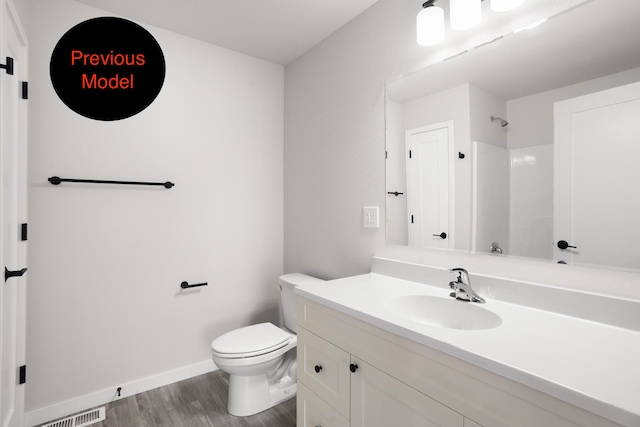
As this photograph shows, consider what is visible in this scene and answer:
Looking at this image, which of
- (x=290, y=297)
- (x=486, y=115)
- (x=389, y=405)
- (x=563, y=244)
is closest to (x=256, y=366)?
(x=290, y=297)

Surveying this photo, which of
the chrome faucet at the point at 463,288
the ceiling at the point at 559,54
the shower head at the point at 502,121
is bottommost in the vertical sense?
the chrome faucet at the point at 463,288

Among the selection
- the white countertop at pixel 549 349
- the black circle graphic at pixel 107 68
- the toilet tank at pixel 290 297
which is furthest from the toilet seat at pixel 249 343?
the black circle graphic at pixel 107 68

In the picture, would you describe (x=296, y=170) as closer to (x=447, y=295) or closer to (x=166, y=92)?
(x=166, y=92)

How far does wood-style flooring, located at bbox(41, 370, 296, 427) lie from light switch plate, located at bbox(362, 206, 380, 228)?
116 centimetres

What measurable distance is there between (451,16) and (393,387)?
1.43 meters

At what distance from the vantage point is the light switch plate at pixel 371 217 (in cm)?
170

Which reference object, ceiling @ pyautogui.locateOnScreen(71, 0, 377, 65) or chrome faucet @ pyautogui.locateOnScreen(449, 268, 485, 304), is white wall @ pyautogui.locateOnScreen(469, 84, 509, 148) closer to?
chrome faucet @ pyautogui.locateOnScreen(449, 268, 485, 304)

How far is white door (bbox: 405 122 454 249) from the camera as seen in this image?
141cm

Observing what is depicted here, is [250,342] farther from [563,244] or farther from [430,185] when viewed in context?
[563,244]

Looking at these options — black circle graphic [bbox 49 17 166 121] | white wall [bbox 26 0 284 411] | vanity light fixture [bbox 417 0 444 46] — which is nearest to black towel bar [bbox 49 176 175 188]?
white wall [bbox 26 0 284 411]

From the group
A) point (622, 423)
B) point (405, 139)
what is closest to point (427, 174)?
point (405, 139)

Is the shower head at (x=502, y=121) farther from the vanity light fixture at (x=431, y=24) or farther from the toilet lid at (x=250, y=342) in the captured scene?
the toilet lid at (x=250, y=342)

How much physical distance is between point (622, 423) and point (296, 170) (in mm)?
2074

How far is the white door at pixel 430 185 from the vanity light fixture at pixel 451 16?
382mm
